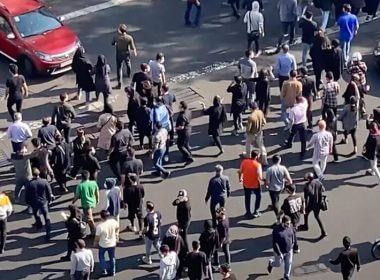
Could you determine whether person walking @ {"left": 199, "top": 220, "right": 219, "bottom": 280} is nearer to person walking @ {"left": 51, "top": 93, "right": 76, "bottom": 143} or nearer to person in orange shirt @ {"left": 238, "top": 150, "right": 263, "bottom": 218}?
person in orange shirt @ {"left": 238, "top": 150, "right": 263, "bottom": 218}

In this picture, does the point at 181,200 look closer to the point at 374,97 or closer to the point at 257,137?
the point at 257,137

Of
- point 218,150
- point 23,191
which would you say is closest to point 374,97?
point 218,150

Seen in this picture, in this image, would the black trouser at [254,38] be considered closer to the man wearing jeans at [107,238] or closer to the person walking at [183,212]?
the person walking at [183,212]

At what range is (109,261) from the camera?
2212 centimetres

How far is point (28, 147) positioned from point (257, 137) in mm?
5193

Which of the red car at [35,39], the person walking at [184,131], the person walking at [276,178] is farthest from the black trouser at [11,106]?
the person walking at [276,178]

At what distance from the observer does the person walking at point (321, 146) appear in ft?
79.5

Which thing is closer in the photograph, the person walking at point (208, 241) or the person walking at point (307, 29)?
the person walking at point (208, 241)

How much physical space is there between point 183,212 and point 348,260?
11.3ft

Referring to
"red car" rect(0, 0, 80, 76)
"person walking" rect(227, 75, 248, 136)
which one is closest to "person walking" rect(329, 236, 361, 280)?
"person walking" rect(227, 75, 248, 136)

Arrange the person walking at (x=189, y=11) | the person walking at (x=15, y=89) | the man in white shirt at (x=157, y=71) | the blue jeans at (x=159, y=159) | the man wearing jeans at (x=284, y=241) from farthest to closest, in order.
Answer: the person walking at (x=189, y=11) < the man in white shirt at (x=157, y=71) < the person walking at (x=15, y=89) < the blue jeans at (x=159, y=159) < the man wearing jeans at (x=284, y=241)

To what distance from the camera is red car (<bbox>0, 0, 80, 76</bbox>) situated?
94.6 ft

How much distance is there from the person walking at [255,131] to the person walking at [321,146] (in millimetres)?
1170

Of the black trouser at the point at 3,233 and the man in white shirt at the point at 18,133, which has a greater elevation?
the man in white shirt at the point at 18,133
